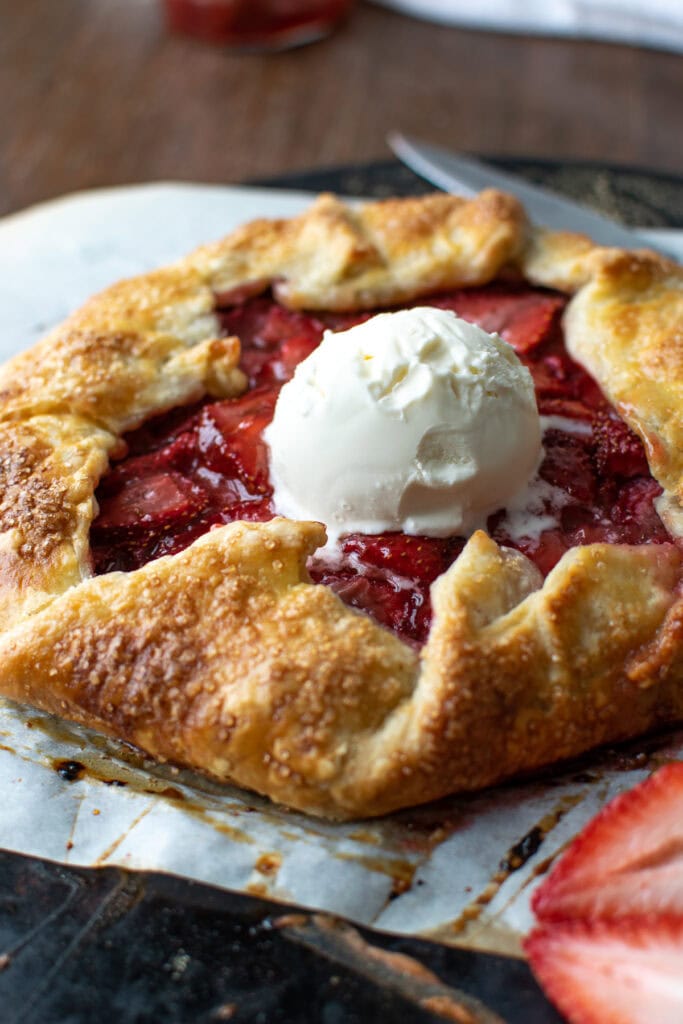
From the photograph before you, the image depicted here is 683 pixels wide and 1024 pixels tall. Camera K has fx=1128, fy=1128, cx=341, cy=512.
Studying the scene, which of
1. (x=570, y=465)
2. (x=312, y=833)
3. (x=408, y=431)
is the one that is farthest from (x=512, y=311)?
(x=312, y=833)

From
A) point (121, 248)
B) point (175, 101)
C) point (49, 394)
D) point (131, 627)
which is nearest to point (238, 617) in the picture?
point (131, 627)

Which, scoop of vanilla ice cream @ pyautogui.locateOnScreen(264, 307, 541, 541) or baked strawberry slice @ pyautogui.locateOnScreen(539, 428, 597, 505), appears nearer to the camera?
scoop of vanilla ice cream @ pyautogui.locateOnScreen(264, 307, 541, 541)

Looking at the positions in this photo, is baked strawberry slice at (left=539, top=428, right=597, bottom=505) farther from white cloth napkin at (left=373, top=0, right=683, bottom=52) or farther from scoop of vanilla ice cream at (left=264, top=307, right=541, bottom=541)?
white cloth napkin at (left=373, top=0, right=683, bottom=52)

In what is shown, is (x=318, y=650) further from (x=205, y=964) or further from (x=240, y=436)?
(x=240, y=436)

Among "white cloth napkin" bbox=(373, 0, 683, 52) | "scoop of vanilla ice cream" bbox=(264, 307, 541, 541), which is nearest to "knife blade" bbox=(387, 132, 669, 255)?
"scoop of vanilla ice cream" bbox=(264, 307, 541, 541)

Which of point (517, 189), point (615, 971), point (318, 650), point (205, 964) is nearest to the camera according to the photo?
point (615, 971)
